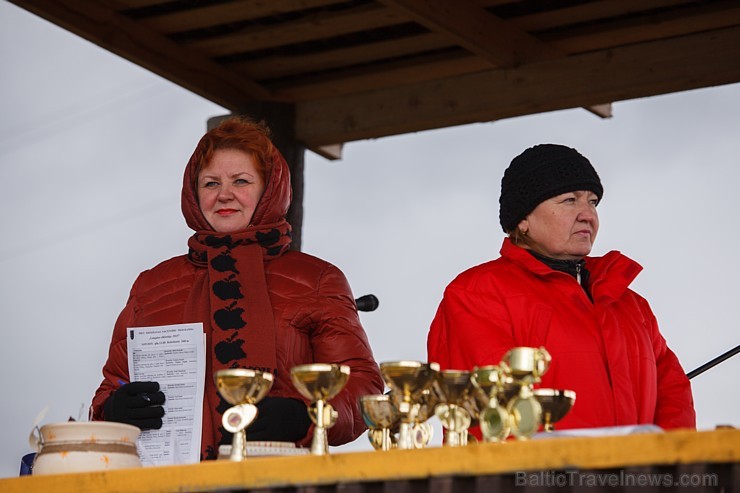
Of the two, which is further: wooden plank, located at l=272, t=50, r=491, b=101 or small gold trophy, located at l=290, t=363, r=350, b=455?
wooden plank, located at l=272, t=50, r=491, b=101

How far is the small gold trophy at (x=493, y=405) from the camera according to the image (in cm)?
223

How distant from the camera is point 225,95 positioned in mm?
5898

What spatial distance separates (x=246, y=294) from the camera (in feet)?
10.5

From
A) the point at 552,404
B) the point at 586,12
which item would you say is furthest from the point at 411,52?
the point at 552,404

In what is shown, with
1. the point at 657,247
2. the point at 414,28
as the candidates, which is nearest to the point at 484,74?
the point at 414,28

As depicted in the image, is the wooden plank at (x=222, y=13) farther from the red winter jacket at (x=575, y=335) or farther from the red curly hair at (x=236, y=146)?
the red winter jacket at (x=575, y=335)

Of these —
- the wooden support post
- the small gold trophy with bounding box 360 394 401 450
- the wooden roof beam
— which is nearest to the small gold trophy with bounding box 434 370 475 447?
the small gold trophy with bounding box 360 394 401 450

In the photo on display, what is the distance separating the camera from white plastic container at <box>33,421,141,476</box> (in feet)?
8.32

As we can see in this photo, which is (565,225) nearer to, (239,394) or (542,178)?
(542,178)

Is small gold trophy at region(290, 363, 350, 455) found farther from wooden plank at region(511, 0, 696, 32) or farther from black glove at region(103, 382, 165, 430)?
wooden plank at region(511, 0, 696, 32)

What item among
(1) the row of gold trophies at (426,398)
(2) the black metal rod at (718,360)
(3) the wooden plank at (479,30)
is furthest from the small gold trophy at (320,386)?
(3) the wooden plank at (479,30)

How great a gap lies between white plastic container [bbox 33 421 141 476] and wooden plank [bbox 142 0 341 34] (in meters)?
2.98

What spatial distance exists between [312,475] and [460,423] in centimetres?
36

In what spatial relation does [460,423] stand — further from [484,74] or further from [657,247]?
[657,247]
